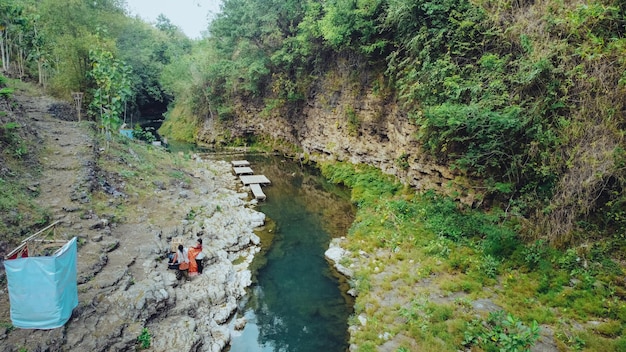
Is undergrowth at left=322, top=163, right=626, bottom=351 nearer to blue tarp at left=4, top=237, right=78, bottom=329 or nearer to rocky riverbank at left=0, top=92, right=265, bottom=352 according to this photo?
rocky riverbank at left=0, top=92, right=265, bottom=352

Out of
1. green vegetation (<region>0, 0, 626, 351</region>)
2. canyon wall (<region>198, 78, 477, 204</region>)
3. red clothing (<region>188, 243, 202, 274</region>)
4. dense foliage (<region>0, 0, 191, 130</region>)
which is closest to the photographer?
green vegetation (<region>0, 0, 626, 351</region>)

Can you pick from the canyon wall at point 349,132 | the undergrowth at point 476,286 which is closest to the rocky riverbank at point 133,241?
the undergrowth at point 476,286

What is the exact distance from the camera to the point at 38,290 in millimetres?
6652

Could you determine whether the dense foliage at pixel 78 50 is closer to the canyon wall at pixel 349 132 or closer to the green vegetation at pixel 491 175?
the green vegetation at pixel 491 175

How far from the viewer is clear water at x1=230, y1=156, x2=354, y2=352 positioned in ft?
30.0

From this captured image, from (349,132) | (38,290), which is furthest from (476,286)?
(349,132)

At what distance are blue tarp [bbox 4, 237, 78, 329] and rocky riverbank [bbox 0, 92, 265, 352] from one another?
249 mm

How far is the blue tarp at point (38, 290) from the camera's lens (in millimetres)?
6543

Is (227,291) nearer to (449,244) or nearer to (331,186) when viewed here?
(449,244)

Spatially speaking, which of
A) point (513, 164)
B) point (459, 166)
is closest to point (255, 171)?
point (459, 166)

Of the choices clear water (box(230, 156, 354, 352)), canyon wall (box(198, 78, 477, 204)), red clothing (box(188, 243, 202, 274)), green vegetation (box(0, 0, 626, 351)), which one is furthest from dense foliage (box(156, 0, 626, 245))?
red clothing (box(188, 243, 202, 274))

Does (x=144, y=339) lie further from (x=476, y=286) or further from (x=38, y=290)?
(x=476, y=286)

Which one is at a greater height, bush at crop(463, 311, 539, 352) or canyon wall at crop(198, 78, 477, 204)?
canyon wall at crop(198, 78, 477, 204)

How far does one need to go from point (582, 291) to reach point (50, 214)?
15.2 metres
